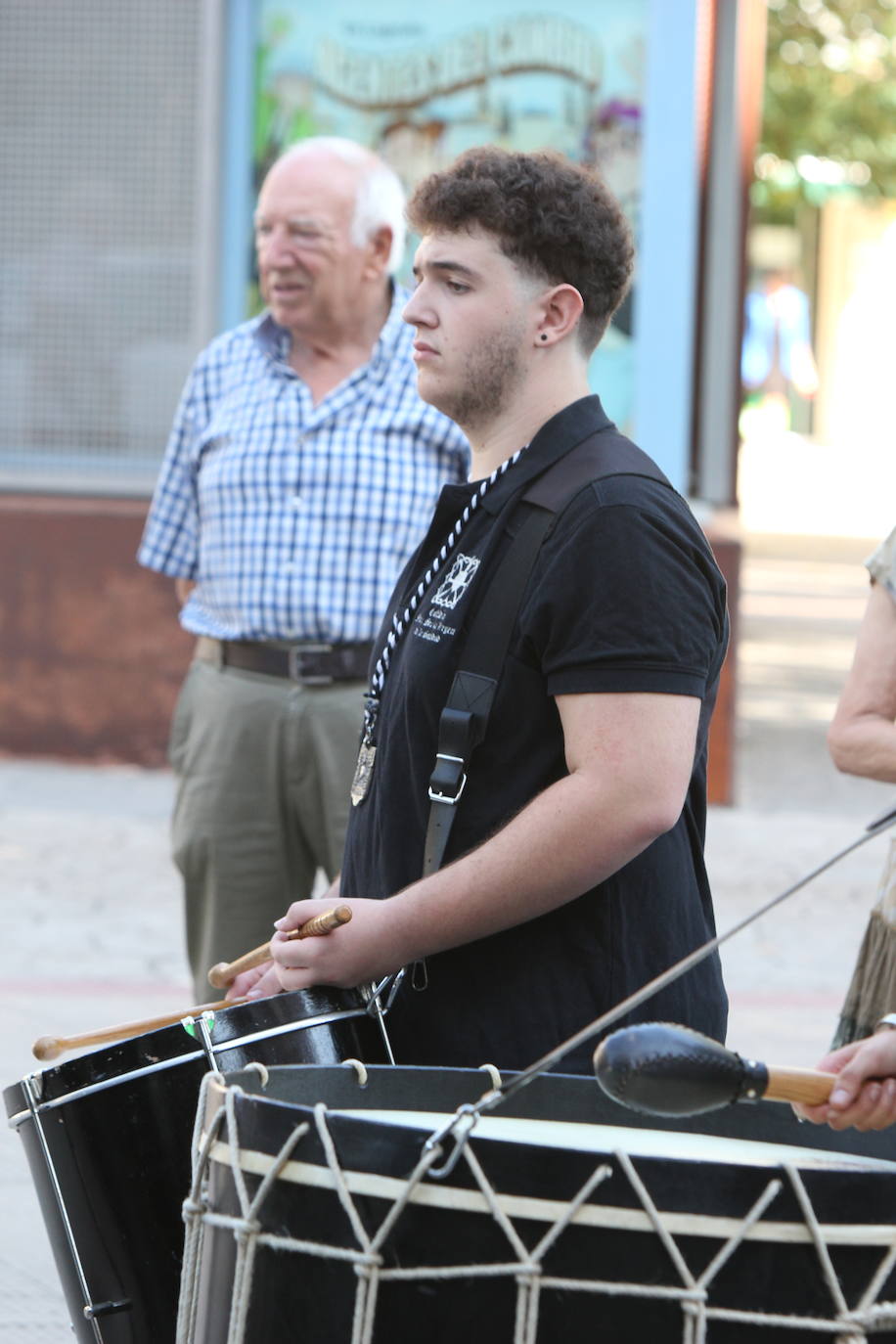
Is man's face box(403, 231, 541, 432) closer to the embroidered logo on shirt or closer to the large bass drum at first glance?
the embroidered logo on shirt

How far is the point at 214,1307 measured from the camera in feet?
6.11

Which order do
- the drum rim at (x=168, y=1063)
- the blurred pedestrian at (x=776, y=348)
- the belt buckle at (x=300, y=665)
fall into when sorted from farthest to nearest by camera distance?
the blurred pedestrian at (x=776, y=348) < the belt buckle at (x=300, y=665) < the drum rim at (x=168, y=1063)

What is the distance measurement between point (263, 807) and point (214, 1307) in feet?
7.31

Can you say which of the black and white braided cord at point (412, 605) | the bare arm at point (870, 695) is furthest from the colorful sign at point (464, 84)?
the black and white braided cord at point (412, 605)

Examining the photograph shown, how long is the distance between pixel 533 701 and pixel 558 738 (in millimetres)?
53

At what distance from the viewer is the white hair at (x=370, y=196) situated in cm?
417

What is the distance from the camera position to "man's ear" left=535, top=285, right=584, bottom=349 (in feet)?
7.95

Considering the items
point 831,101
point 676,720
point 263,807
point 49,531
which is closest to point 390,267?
point 263,807

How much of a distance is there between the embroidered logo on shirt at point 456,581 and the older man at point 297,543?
5.20 feet

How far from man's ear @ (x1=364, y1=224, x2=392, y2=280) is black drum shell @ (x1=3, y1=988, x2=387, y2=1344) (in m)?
2.31

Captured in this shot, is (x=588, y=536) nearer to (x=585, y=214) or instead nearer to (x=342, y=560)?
(x=585, y=214)

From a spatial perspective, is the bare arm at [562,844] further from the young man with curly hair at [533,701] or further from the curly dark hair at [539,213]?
the curly dark hair at [539,213]

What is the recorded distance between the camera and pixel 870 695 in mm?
2994

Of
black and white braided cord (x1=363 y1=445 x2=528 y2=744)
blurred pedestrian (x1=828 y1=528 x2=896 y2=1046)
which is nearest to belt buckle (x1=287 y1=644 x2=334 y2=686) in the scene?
blurred pedestrian (x1=828 y1=528 x2=896 y2=1046)
